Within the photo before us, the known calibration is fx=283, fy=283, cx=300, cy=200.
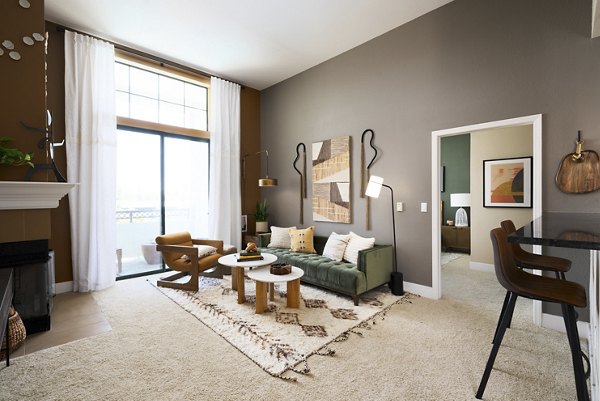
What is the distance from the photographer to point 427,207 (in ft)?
11.8

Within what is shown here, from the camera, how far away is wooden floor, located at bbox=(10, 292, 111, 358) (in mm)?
2504

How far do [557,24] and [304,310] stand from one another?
3793 mm

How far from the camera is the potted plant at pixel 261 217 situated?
549 cm

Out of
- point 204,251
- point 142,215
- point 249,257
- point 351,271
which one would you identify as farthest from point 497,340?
point 142,215

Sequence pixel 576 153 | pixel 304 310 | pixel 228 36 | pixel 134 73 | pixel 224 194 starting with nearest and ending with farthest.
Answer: pixel 576 153
pixel 304 310
pixel 228 36
pixel 134 73
pixel 224 194

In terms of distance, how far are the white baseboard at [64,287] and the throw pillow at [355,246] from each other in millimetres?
3784

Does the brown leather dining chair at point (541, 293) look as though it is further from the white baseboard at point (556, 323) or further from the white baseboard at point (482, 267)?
the white baseboard at point (482, 267)

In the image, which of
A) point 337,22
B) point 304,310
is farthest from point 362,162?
point 304,310

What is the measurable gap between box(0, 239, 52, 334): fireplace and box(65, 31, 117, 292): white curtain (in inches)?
47.0

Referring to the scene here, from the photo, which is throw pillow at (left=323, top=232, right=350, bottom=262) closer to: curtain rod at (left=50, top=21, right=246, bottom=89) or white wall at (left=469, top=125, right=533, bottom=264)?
white wall at (left=469, top=125, right=533, bottom=264)

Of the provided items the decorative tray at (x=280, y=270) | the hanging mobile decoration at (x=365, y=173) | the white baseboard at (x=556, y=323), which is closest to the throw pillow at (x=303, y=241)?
the hanging mobile decoration at (x=365, y=173)

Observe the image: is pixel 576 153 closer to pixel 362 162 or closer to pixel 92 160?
pixel 362 162

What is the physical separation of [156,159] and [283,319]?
350cm

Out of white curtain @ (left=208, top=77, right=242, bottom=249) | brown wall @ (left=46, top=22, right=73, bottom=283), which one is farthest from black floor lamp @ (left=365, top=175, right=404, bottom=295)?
brown wall @ (left=46, top=22, right=73, bottom=283)
